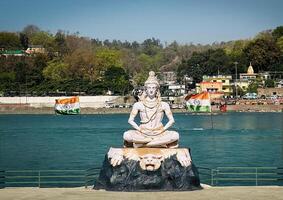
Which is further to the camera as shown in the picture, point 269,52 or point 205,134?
point 269,52

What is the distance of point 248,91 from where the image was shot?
13825 centimetres

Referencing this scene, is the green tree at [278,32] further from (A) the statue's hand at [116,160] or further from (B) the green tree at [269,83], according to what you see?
(A) the statue's hand at [116,160]

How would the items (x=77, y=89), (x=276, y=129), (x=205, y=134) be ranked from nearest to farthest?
(x=205, y=134) → (x=276, y=129) → (x=77, y=89)

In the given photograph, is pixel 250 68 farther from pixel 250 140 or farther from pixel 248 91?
pixel 250 140

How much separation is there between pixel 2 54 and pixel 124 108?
1485 inches

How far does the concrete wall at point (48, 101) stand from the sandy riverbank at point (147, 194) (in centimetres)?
11324

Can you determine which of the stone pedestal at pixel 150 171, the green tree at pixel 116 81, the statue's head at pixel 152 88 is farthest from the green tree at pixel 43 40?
the stone pedestal at pixel 150 171

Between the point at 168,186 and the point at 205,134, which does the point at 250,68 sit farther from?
the point at 168,186

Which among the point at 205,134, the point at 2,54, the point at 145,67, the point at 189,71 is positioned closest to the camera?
the point at 205,134

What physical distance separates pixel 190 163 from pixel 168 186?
99 centimetres

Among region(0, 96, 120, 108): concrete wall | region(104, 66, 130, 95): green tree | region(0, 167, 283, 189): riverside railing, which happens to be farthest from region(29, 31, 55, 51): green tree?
region(0, 167, 283, 189): riverside railing

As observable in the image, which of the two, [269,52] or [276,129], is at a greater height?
[269,52]

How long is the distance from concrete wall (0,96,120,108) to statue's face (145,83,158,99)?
111571 mm

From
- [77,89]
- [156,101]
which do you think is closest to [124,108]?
[77,89]
